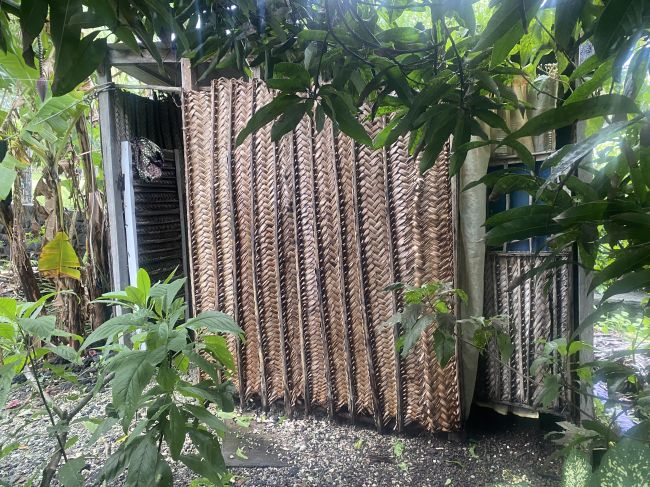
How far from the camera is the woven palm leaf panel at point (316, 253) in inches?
80.8

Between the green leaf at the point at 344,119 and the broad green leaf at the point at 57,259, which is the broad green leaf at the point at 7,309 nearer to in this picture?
the green leaf at the point at 344,119

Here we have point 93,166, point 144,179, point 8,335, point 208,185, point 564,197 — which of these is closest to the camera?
point 564,197

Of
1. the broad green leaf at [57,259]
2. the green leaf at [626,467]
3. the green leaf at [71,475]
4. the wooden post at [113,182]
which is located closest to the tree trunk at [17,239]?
the broad green leaf at [57,259]

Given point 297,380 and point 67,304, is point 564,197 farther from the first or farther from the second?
point 67,304

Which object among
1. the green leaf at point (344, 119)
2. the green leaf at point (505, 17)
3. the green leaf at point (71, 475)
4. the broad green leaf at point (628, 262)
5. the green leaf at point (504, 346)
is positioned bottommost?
the green leaf at point (71, 475)

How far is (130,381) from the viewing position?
1055 millimetres

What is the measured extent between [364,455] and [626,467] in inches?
67.5

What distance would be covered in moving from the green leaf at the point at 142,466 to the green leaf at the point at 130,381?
14 centimetres

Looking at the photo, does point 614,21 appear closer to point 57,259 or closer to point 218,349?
point 218,349

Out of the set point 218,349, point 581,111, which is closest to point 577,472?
point 581,111

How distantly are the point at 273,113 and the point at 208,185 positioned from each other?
1.69 metres

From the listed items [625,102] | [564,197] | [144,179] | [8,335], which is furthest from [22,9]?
[144,179]

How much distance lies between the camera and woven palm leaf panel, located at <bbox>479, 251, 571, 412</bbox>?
1.99 m

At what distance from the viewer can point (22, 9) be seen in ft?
1.63
